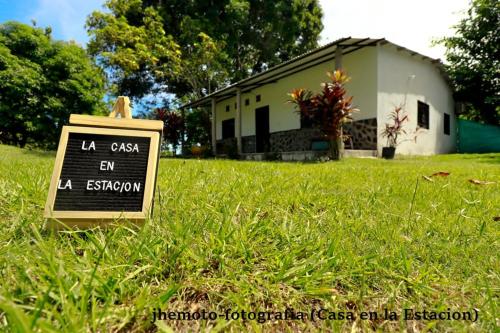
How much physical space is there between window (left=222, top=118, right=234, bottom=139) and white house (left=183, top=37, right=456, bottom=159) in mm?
1496

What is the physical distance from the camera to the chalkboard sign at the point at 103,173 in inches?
52.0

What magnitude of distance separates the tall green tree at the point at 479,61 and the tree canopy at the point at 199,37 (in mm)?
7824

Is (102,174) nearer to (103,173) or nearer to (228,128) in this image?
(103,173)

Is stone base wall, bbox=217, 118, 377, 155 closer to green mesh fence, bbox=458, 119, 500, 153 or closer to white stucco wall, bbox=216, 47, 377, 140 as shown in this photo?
white stucco wall, bbox=216, 47, 377, 140

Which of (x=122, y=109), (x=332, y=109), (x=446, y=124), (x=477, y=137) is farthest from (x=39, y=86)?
(x=477, y=137)

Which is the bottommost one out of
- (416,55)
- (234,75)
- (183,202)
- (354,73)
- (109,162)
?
(183,202)

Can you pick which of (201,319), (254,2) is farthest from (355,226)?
(254,2)

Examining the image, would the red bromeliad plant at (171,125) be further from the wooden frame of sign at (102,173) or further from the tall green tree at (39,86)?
the wooden frame of sign at (102,173)

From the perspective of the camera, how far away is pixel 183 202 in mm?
1934

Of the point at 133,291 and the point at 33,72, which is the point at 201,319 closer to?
the point at 133,291

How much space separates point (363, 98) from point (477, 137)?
6.87 m

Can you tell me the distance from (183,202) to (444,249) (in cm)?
146

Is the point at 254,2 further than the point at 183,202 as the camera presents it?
Yes

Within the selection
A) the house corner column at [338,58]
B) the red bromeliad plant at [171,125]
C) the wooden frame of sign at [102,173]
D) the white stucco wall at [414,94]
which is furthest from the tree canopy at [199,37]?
the wooden frame of sign at [102,173]
